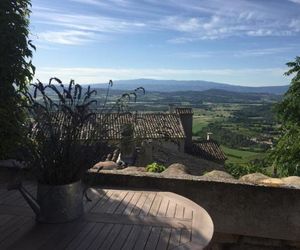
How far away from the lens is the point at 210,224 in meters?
2.38

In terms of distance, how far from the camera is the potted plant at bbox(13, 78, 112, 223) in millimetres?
2385

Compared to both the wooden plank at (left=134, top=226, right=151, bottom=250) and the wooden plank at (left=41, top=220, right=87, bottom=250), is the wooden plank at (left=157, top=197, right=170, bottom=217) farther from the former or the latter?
the wooden plank at (left=41, top=220, right=87, bottom=250)

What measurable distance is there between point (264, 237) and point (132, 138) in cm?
142

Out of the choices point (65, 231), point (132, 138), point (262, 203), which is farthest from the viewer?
point (262, 203)

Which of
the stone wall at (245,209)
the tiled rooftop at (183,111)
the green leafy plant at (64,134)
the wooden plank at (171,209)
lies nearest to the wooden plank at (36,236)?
the green leafy plant at (64,134)

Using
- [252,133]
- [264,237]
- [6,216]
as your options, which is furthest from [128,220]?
[252,133]

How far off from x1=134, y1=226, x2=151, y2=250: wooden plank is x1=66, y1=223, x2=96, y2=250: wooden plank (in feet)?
0.99

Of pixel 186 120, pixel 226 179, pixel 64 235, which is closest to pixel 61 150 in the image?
pixel 64 235

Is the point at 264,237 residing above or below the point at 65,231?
below

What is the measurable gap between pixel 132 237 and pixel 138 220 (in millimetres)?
276

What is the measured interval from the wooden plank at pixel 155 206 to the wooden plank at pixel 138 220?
9cm

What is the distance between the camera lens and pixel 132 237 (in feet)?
7.29

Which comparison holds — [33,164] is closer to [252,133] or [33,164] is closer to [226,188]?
[226,188]

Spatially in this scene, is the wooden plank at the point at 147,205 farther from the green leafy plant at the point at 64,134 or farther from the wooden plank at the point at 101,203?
the green leafy plant at the point at 64,134
